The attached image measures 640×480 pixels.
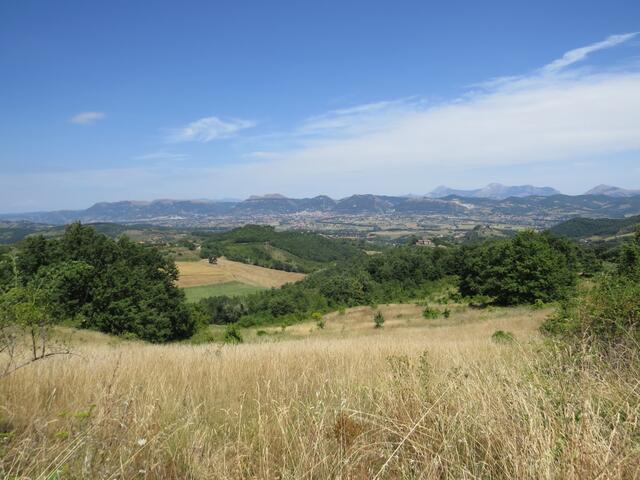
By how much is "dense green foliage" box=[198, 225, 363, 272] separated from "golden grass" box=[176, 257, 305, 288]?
60.0 ft

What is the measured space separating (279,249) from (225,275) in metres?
63.3

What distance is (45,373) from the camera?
4336 mm

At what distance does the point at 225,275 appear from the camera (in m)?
94.2

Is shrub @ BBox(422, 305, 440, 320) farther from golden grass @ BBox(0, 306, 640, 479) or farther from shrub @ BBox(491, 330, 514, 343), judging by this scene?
golden grass @ BBox(0, 306, 640, 479)

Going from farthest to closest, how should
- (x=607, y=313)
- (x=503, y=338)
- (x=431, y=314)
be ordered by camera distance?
1. (x=431, y=314)
2. (x=503, y=338)
3. (x=607, y=313)

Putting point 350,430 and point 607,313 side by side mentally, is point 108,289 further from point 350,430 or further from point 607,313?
point 350,430

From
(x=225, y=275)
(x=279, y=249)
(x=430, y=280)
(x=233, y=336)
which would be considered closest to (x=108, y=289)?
(x=233, y=336)

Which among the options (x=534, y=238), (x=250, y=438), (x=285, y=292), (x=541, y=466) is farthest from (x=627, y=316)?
(x=285, y=292)

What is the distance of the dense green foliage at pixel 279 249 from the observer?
434ft

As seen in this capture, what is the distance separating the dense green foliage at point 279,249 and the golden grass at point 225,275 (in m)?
18.3

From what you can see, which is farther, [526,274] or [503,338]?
[526,274]

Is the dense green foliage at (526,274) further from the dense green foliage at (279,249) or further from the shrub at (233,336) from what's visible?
the dense green foliage at (279,249)

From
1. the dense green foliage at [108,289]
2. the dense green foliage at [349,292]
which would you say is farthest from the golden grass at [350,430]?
the dense green foliage at [349,292]

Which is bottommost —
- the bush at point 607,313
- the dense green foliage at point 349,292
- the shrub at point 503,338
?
the dense green foliage at point 349,292
